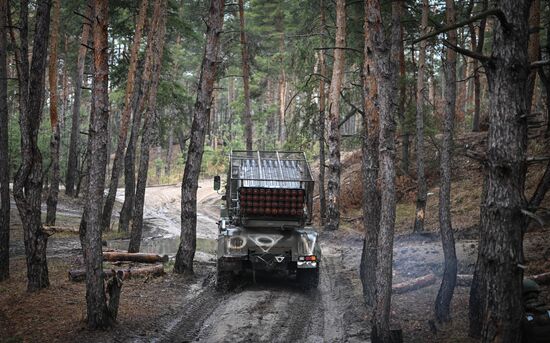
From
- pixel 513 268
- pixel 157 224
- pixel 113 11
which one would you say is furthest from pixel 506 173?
pixel 157 224

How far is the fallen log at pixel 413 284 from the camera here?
39.5 ft

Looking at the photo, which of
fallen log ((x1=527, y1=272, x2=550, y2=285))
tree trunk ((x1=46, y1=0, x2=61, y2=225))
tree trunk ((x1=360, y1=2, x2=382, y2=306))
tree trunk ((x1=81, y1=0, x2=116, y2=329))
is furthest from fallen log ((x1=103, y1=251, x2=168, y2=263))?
fallen log ((x1=527, y1=272, x2=550, y2=285))

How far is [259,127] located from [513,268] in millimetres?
49705

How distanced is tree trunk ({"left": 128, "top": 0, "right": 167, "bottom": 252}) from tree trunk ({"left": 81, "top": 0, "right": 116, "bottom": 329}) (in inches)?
279

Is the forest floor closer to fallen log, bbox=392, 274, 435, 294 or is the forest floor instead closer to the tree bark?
fallen log, bbox=392, 274, 435, 294

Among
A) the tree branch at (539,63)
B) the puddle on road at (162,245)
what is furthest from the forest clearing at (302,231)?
the puddle on road at (162,245)

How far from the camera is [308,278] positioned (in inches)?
510

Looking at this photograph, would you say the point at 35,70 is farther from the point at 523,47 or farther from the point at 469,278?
the point at 469,278

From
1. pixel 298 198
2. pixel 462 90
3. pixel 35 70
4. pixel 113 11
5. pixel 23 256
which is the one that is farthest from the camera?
pixel 462 90

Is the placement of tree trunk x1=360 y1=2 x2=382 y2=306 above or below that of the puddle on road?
above

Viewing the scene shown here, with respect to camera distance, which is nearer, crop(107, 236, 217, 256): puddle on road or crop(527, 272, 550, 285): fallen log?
crop(527, 272, 550, 285): fallen log

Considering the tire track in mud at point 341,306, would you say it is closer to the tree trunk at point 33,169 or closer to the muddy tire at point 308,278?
the muddy tire at point 308,278

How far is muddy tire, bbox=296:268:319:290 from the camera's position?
12.9 metres

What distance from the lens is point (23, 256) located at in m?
16.0
